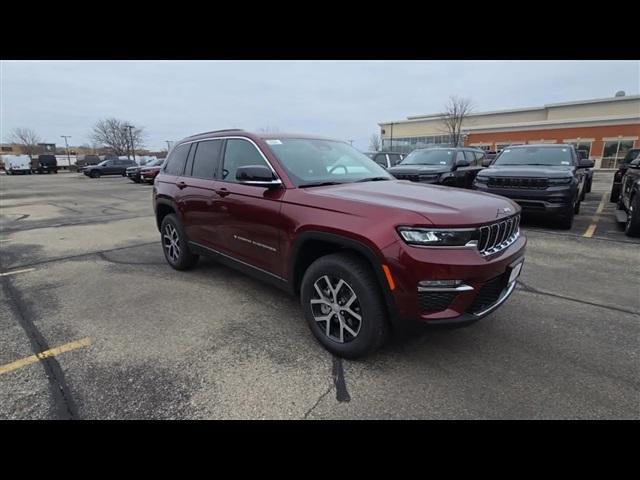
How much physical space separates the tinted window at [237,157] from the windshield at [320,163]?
188mm

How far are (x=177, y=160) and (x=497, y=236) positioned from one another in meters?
4.12

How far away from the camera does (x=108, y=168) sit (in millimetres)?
33594

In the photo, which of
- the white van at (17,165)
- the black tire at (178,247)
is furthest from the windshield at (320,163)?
the white van at (17,165)

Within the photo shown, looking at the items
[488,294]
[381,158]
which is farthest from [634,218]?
[381,158]

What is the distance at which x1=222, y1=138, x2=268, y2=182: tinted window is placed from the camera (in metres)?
3.55

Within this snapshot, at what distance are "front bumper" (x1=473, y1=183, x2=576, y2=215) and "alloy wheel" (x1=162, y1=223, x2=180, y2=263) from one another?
6385mm

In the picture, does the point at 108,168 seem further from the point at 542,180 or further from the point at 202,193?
the point at 542,180

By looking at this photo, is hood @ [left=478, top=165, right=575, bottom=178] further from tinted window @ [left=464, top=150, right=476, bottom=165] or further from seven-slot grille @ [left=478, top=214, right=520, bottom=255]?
seven-slot grille @ [left=478, top=214, right=520, bottom=255]

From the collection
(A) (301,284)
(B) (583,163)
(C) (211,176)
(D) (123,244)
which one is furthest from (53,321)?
(B) (583,163)

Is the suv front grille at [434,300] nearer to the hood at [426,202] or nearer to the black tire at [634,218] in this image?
the hood at [426,202]

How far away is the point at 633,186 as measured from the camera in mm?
6738

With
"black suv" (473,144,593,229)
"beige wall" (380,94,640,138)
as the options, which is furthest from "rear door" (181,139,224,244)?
"beige wall" (380,94,640,138)
